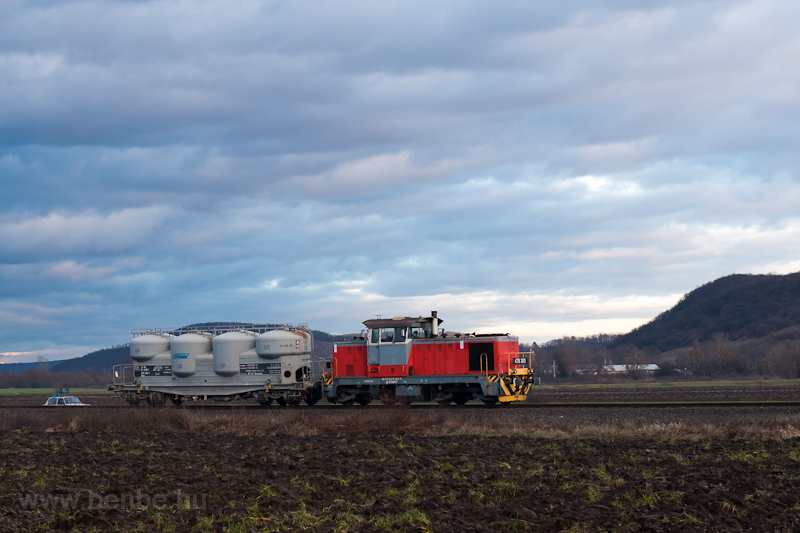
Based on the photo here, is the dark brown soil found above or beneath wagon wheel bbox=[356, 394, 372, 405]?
beneath

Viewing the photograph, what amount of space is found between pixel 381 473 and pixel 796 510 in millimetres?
6946

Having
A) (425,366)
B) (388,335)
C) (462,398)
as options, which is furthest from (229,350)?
(462,398)

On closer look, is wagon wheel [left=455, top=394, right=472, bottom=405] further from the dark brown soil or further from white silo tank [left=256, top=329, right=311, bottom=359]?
the dark brown soil

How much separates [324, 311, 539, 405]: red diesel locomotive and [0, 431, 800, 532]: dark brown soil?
11.0 m

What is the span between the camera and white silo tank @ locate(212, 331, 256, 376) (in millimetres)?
32250

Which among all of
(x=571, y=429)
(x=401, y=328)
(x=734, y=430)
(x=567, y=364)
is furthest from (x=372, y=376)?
(x=567, y=364)

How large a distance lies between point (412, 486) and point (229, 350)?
21.7 metres

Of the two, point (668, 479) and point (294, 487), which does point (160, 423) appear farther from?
point (668, 479)

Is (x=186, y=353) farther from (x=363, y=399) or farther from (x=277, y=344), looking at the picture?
(x=363, y=399)

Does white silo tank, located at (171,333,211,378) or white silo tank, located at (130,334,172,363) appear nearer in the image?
white silo tank, located at (171,333,211,378)

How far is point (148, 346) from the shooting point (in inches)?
1325

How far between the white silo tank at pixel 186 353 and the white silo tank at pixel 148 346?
0.97 m

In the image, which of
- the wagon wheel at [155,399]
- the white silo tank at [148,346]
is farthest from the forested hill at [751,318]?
the wagon wheel at [155,399]

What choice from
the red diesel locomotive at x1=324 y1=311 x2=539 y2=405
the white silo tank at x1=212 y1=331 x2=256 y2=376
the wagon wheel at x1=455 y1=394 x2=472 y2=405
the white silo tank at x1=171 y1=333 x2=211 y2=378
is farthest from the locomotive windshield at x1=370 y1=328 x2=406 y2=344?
the white silo tank at x1=171 y1=333 x2=211 y2=378
